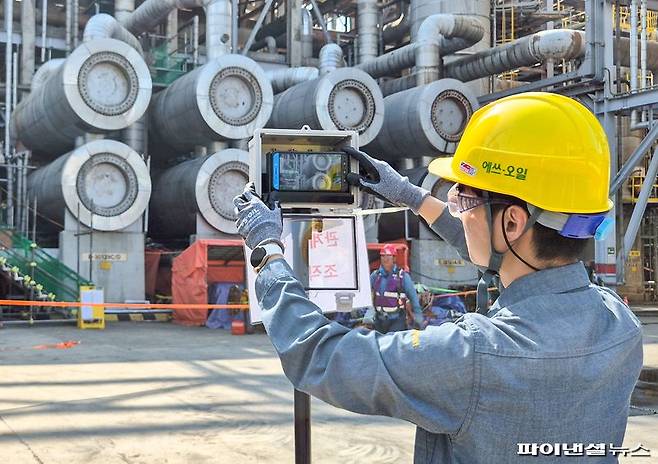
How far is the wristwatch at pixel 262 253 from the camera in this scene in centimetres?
190

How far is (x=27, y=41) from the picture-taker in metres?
26.7

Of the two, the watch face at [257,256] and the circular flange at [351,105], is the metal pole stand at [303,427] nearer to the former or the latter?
the watch face at [257,256]

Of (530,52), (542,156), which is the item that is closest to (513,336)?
(542,156)

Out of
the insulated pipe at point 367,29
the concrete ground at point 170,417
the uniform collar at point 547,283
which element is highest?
the insulated pipe at point 367,29

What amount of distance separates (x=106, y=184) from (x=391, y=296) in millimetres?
9795

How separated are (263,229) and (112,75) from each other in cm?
1750

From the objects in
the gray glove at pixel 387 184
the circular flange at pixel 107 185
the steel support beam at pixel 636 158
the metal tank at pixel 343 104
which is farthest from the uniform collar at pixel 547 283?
the metal tank at pixel 343 104

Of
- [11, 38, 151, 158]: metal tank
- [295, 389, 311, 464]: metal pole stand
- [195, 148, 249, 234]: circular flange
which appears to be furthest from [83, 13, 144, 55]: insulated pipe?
[295, 389, 311, 464]: metal pole stand

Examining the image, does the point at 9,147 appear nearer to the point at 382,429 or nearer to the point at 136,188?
the point at 136,188

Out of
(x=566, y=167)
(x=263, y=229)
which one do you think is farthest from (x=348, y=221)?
(x=566, y=167)

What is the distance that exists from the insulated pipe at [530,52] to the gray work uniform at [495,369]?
20.8 m

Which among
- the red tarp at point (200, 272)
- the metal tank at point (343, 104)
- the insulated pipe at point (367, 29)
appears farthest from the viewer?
the insulated pipe at point (367, 29)

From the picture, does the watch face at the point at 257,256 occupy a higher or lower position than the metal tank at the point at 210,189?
lower

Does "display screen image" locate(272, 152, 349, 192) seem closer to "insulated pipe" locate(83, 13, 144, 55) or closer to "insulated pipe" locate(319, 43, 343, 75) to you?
"insulated pipe" locate(83, 13, 144, 55)
